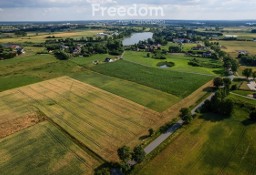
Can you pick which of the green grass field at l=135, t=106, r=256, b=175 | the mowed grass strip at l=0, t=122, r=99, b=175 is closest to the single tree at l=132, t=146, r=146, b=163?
the green grass field at l=135, t=106, r=256, b=175

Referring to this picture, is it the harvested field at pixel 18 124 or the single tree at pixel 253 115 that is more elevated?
the single tree at pixel 253 115

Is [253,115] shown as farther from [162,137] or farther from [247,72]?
[247,72]

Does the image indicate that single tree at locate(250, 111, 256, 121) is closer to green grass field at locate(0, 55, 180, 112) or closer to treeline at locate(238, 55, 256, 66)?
green grass field at locate(0, 55, 180, 112)

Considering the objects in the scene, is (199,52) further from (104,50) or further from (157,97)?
(157,97)

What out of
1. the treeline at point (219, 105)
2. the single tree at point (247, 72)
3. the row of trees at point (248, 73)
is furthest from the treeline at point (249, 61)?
the treeline at point (219, 105)

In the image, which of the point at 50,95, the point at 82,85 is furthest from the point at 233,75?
the point at 50,95

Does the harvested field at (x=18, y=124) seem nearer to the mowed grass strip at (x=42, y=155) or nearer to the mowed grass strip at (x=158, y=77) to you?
the mowed grass strip at (x=42, y=155)

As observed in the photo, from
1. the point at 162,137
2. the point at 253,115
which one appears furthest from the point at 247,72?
the point at 162,137
